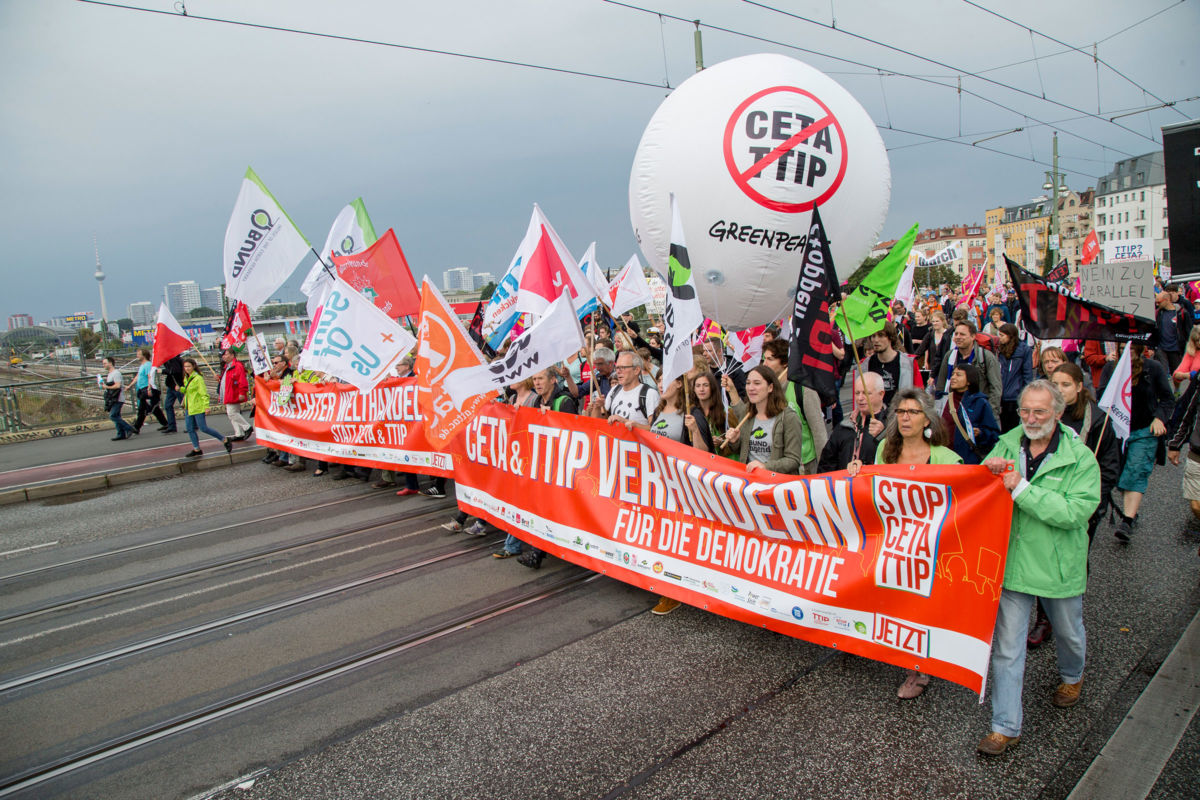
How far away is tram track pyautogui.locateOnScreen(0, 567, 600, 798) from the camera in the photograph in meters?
3.93

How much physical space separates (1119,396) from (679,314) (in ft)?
10.5

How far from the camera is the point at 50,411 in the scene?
17641 mm

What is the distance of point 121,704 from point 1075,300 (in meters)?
7.29

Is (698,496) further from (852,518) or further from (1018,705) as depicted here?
(1018,705)

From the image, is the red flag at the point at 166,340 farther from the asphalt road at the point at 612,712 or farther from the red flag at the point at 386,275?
the asphalt road at the point at 612,712

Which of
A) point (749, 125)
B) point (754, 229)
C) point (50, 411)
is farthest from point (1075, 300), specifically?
point (50, 411)

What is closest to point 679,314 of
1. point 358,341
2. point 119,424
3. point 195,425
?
point 358,341

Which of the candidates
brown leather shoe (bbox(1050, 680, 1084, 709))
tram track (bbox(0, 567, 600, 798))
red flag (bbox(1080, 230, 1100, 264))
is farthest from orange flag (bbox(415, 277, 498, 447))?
red flag (bbox(1080, 230, 1100, 264))

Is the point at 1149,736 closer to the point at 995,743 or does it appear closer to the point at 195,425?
the point at 995,743

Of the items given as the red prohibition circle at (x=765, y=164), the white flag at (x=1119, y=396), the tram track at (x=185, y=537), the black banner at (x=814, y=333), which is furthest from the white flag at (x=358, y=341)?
the white flag at (x=1119, y=396)

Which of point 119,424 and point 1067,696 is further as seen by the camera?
point 119,424

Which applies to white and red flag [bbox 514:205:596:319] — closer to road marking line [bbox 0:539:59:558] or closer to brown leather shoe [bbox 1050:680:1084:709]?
brown leather shoe [bbox 1050:680:1084:709]

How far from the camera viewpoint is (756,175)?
5.44m

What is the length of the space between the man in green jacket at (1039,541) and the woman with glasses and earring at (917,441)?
1.55 ft
